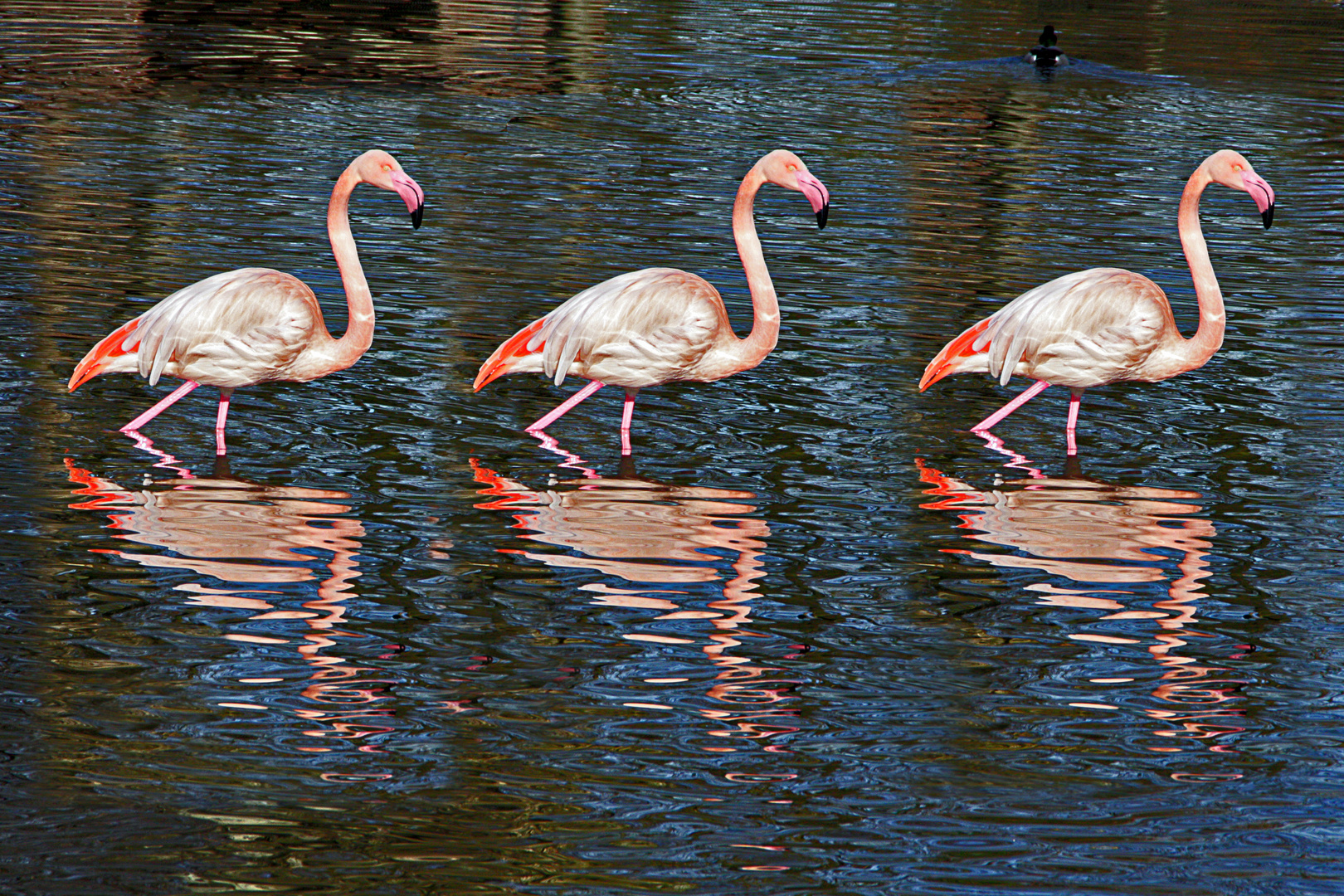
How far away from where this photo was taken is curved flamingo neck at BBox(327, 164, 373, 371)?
8617 mm

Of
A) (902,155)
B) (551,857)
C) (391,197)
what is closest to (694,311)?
(551,857)

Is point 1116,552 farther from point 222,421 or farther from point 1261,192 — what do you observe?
point 222,421

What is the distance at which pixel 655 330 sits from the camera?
867cm

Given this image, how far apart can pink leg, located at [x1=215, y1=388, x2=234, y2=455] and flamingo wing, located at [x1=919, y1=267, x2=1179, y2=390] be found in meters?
4.00

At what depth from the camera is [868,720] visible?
5.95 metres

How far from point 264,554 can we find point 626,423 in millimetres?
2354

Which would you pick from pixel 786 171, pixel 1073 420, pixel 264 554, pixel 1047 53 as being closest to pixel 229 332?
pixel 264 554

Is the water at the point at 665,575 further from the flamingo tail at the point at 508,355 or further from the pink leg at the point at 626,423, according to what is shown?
the flamingo tail at the point at 508,355

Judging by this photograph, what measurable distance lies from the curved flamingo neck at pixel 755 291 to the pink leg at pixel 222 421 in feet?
8.63

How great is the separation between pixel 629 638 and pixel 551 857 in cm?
170

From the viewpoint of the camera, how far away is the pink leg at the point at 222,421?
866 centimetres

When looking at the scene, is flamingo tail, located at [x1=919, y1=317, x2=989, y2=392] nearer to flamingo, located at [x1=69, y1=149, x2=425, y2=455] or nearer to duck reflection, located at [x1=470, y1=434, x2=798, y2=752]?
duck reflection, located at [x1=470, y1=434, x2=798, y2=752]

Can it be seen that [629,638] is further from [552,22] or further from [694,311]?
[552,22]

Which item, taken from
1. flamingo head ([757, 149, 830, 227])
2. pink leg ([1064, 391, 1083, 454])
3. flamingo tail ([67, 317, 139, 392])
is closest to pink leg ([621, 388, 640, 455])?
flamingo head ([757, 149, 830, 227])
